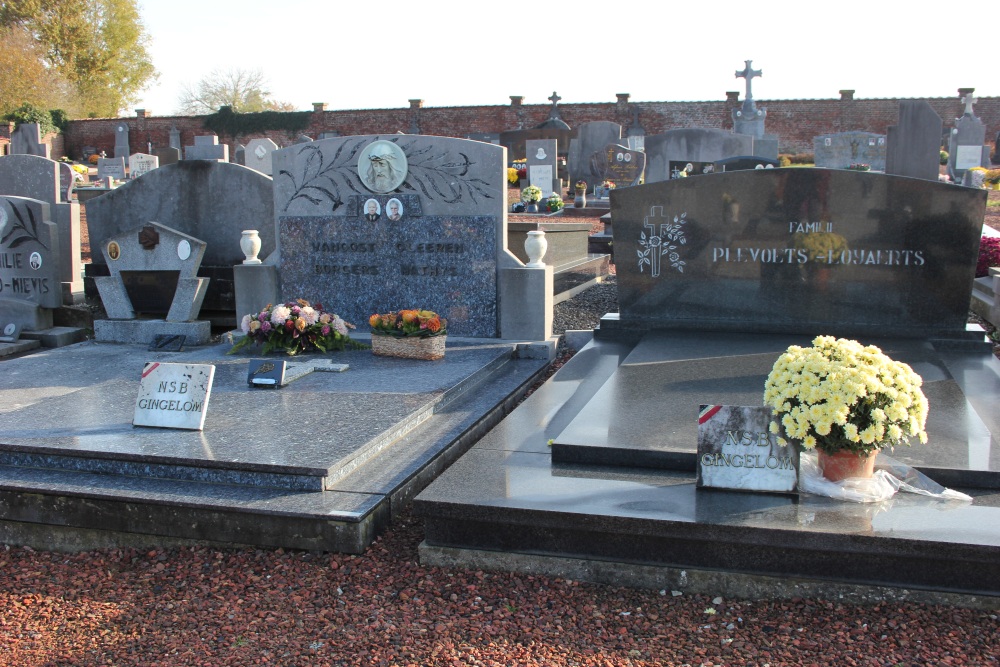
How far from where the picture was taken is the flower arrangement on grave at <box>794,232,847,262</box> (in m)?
5.93

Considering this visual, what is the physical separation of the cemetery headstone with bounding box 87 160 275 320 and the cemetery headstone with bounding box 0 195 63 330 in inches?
18.9

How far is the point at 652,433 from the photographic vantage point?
156 inches

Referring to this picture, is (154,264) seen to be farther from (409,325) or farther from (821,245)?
(821,245)

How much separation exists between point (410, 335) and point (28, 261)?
14.4 feet

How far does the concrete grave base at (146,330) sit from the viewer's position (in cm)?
744

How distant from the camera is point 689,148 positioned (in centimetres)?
1714

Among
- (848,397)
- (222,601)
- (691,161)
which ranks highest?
(691,161)

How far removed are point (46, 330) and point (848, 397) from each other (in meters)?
7.49

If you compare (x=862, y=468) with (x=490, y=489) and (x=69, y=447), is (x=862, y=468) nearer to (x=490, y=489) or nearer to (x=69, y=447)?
(x=490, y=489)

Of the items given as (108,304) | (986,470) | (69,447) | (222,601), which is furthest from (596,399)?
(108,304)

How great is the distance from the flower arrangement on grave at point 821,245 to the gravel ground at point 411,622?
3472 mm

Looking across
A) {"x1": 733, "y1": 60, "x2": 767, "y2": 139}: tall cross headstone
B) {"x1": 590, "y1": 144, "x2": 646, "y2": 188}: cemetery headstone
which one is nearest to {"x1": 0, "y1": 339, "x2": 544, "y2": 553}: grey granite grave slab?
{"x1": 590, "y1": 144, "x2": 646, "y2": 188}: cemetery headstone

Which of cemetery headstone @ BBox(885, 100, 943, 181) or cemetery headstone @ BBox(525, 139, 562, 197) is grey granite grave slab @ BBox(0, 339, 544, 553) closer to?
cemetery headstone @ BBox(885, 100, 943, 181)

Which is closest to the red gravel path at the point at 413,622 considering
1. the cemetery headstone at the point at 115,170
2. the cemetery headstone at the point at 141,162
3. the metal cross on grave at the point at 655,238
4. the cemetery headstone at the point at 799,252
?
the cemetery headstone at the point at 799,252
